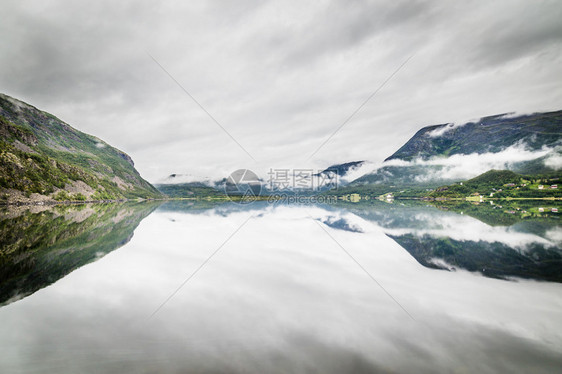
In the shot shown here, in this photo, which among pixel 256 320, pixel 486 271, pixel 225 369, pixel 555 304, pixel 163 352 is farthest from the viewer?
pixel 486 271

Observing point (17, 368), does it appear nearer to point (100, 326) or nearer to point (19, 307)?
point (100, 326)

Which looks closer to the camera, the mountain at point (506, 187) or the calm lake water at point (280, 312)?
the calm lake water at point (280, 312)

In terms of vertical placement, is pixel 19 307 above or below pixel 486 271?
above

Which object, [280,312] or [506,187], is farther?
[506,187]

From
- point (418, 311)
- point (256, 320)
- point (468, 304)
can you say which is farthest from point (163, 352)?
point (468, 304)

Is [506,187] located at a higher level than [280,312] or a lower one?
lower

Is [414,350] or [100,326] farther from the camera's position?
[100,326]

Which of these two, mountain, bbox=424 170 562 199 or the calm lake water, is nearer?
the calm lake water

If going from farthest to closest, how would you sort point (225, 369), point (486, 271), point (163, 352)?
point (486, 271) → point (163, 352) → point (225, 369)
